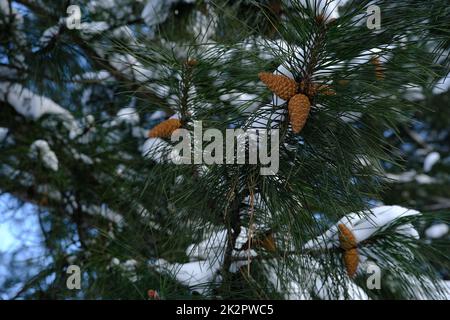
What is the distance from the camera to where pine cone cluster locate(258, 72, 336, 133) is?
996 millimetres

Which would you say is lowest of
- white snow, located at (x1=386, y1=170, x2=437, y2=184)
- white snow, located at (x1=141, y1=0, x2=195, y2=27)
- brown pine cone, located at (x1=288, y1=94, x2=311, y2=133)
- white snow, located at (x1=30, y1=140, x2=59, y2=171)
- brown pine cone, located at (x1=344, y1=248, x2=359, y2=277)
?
brown pine cone, located at (x1=344, y1=248, x2=359, y2=277)

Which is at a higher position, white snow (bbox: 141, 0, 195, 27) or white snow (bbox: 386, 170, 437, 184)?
white snow (bbox: 141, 0, 195, 27)

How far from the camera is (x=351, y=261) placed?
1.30 meters

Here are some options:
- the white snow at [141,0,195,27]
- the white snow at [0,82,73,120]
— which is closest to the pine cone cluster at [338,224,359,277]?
the white snow at [141,0,195,27]

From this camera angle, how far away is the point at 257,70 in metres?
1.18

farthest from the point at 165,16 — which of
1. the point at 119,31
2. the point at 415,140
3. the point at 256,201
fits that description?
the point at 415,140

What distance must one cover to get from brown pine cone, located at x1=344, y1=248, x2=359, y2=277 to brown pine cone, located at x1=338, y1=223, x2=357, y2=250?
0.01 metres

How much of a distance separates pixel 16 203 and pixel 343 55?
1946 mm

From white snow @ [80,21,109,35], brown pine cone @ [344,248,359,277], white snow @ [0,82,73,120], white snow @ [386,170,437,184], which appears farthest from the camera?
white snow @ [386,170,437,184]

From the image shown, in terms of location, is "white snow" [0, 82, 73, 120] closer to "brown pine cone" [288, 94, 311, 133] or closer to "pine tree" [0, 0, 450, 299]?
"pine tree" [0, 0, 450, 299]

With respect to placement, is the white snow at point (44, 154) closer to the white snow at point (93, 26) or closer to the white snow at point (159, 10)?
the white snow at point (93, 26)

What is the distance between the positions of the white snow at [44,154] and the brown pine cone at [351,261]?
1.42 m
